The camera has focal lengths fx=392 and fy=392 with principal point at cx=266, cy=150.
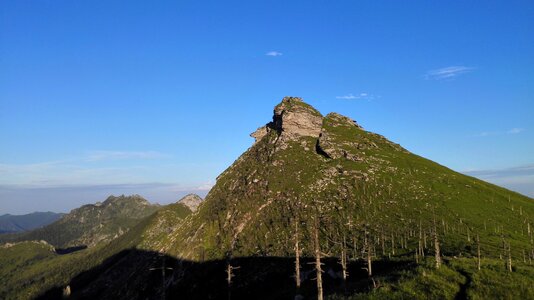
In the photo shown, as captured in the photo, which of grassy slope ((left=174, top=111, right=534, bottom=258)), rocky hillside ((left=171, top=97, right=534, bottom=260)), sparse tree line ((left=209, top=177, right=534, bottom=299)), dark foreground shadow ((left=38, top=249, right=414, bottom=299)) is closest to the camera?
dark foreground shadow ((left=38, top=249, right=414, bottom=299))

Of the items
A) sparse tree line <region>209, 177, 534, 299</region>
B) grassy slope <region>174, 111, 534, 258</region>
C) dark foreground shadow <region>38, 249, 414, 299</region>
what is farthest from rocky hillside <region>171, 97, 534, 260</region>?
dark foreground shadow <region>38, 249, 414, 299</region>

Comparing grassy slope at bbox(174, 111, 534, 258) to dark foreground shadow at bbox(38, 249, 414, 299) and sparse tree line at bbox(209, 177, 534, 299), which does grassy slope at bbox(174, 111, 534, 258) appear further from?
dark foreground shadow at bbox(38, 249, 414, 299)

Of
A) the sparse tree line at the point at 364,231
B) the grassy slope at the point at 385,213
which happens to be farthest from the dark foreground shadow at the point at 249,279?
the grassy slope at the point at 385,213

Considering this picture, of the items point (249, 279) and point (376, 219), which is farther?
point (376, 219)

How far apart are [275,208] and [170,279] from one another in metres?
58.8

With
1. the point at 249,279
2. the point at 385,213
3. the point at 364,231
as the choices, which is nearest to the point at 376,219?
the point at 385,213

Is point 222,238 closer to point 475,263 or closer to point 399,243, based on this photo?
point 399,243

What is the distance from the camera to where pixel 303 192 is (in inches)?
7613

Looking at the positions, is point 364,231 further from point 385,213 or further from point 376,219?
point 385,213

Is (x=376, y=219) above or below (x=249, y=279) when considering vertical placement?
above

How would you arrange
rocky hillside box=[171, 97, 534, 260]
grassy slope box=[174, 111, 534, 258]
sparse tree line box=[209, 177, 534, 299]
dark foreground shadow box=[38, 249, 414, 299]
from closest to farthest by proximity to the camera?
dark foreground shadow box=[38, 249, 414, 299], sparse tree line box=[209, 177, 534, 299], rocky hillside box=[171, 97, 534, 260], grassy slope box=[174, 111, 534, 258]

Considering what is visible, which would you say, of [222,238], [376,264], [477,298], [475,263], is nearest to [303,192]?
[222,238]

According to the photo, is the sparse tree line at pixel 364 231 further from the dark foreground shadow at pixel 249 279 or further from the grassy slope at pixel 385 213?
the dark foreground shadow at pixel 249 279

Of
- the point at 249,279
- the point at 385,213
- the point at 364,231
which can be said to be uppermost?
the point at 385,213
